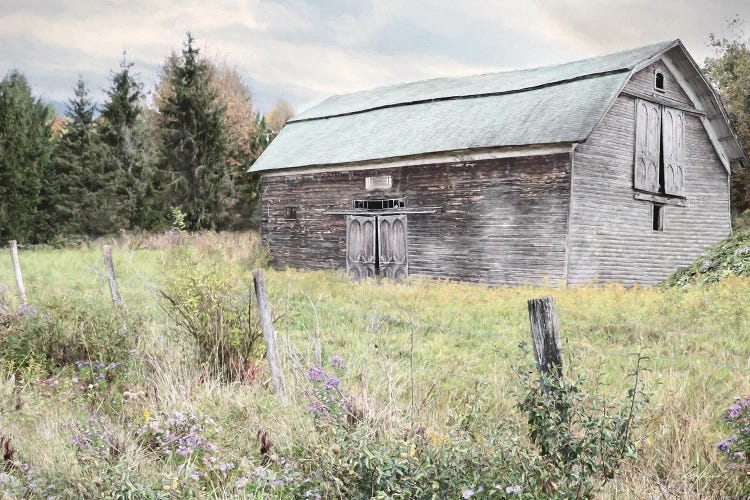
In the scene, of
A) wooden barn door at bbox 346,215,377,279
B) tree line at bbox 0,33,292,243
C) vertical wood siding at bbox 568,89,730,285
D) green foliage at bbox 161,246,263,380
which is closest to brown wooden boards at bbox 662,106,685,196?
vertical wood siding at bbox 568,89,730,285

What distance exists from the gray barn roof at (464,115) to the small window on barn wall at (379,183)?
1.71 feet

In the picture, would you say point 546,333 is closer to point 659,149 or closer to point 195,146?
point 659,149

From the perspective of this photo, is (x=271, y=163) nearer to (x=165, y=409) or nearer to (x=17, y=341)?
(x=17, y=341)

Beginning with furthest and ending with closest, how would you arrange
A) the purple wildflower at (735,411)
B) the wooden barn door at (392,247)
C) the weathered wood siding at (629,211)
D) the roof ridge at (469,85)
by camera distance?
the wooden barn door at (392,247) < the roof ridge at (469,85) < the weathered wood siding at (629,211) < the purple wildflower at (735,411)

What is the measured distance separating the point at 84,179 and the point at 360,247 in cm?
1513

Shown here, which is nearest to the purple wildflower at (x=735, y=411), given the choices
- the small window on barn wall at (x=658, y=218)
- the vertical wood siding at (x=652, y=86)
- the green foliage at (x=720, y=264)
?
the green foliage at (x=720, y=264)

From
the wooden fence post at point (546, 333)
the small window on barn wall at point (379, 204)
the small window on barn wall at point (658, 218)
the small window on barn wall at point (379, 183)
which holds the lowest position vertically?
the wooden fence post at point (546, 333)

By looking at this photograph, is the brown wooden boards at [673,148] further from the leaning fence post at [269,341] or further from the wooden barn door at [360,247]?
the leaning fence post at [269,341]

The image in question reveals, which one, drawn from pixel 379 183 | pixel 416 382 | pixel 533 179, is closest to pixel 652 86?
pixel 533 179

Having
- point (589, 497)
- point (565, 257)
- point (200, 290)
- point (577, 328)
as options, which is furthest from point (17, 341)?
point (565, 257)

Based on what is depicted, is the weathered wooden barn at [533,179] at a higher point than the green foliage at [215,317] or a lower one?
higher

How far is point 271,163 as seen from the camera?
2100 centimetres

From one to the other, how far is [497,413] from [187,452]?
2.37 m

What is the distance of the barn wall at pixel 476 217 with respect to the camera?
14766 mm
